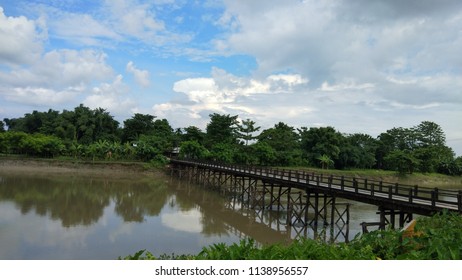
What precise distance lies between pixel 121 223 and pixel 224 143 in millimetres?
42883

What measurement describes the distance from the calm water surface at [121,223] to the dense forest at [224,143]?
23996mm

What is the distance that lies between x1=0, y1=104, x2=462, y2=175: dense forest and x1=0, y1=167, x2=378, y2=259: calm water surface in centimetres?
2400

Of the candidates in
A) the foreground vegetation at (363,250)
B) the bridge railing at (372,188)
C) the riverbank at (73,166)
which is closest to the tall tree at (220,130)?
the riverbank at (73,166)

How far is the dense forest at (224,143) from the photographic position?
54750mm

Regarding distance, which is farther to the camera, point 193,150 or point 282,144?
point 282,144

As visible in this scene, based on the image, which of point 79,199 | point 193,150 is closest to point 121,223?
point 79,199

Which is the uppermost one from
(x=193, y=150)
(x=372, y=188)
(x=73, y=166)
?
(x=193, y=150)

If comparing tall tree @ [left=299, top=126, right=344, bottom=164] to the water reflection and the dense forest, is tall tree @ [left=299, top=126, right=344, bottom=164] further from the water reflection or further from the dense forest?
the water reflection

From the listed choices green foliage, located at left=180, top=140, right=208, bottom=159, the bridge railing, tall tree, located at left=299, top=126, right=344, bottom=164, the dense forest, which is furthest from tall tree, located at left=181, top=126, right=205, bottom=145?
the bridge railing

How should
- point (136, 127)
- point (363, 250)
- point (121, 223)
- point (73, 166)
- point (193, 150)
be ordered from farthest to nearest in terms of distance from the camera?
point (136, 127) → point (193, 150) → point (73, 166) → point (121, 223) → point (363, 250)

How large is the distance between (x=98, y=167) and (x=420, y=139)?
221 ft

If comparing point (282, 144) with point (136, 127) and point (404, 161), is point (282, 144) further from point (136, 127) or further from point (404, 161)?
point (136, 127)

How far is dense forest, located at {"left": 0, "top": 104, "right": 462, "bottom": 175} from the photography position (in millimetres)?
54750

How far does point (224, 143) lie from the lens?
60906 millimetres
